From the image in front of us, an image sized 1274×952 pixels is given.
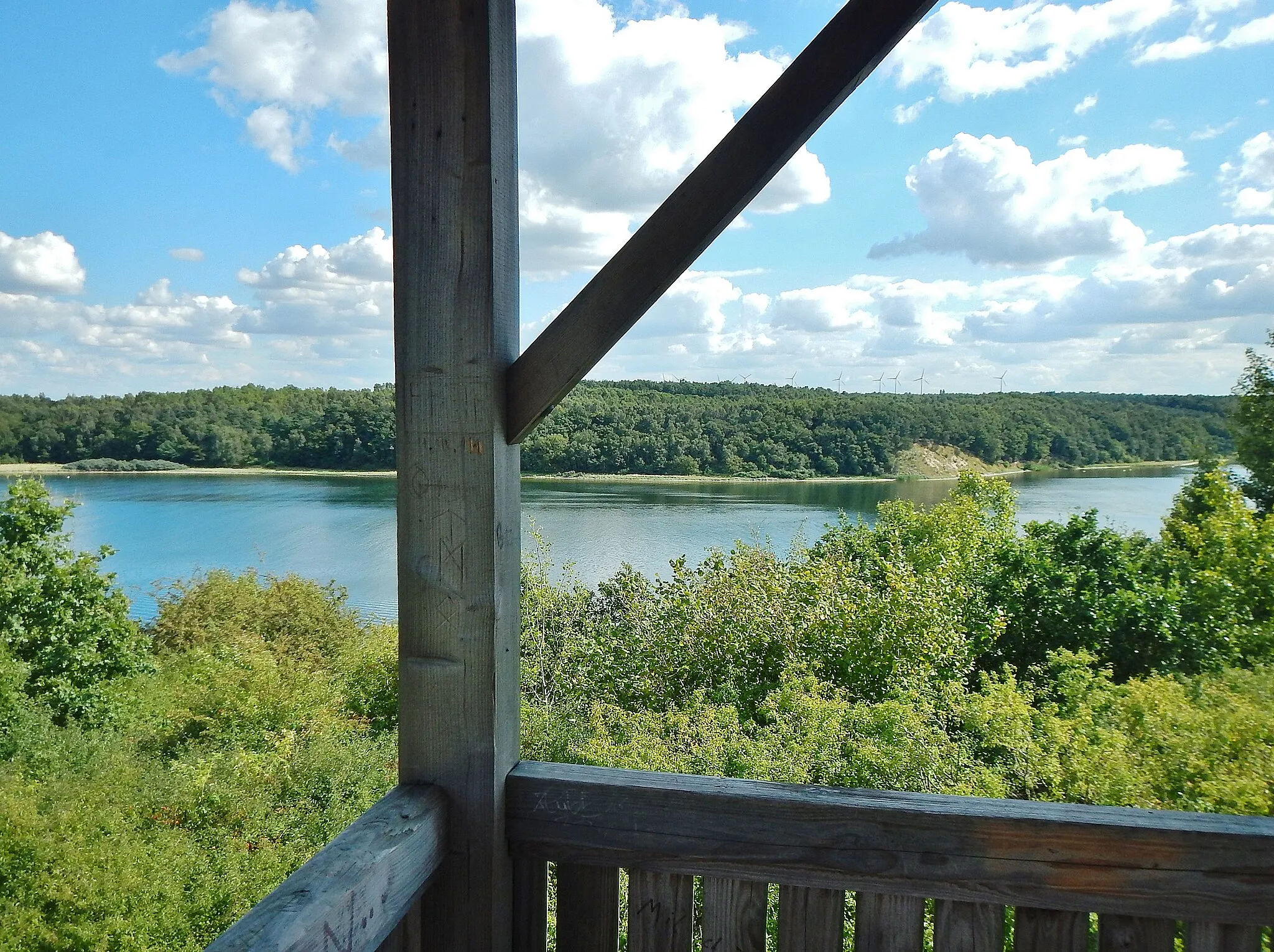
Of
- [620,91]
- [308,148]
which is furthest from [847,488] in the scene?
[308,148]

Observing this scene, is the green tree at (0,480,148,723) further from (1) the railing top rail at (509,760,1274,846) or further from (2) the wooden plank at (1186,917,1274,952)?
(2) the wooden plank at (1186,917,1274,952)

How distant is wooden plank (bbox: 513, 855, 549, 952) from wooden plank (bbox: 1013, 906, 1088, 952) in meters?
0.49

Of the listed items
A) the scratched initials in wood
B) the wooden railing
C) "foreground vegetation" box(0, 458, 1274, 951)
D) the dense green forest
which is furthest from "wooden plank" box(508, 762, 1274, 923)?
the dense green forest

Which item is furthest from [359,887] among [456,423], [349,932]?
[456,423]

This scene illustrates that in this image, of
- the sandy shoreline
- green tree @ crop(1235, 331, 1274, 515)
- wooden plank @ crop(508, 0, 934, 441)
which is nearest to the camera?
wooden plank @ crop(508, 0, 934, 441)

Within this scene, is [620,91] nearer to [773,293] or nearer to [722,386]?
[722,386]

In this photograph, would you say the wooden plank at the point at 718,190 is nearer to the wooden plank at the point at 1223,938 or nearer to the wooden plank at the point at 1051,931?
the wooden plank at the point at 1051,931

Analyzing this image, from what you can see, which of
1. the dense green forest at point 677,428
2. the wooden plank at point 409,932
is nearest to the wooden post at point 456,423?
the wooden plank at point 409,932

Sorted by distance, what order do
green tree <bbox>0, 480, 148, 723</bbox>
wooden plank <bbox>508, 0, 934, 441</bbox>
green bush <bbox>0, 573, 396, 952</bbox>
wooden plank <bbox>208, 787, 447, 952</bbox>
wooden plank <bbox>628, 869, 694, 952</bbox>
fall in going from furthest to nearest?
1. green tree <bbox>0, 480, 148, 723</bbox>
2. green bush <bbox>0, 573, 396, 952</bbox>
3. wooden plank <bbox>628, 869, 694, 952</bbox>
4. wooden plank <bbox>508, 0, 934, 441</bbox>
5. wooden plank <bbox>208, 787, 447, 952</bbox>

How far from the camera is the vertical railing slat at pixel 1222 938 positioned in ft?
2.54

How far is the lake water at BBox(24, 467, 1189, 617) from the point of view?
5266 millimetres

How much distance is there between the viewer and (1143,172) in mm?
5070

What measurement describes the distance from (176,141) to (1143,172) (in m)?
6.51

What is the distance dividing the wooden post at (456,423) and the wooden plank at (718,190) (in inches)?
3.3
